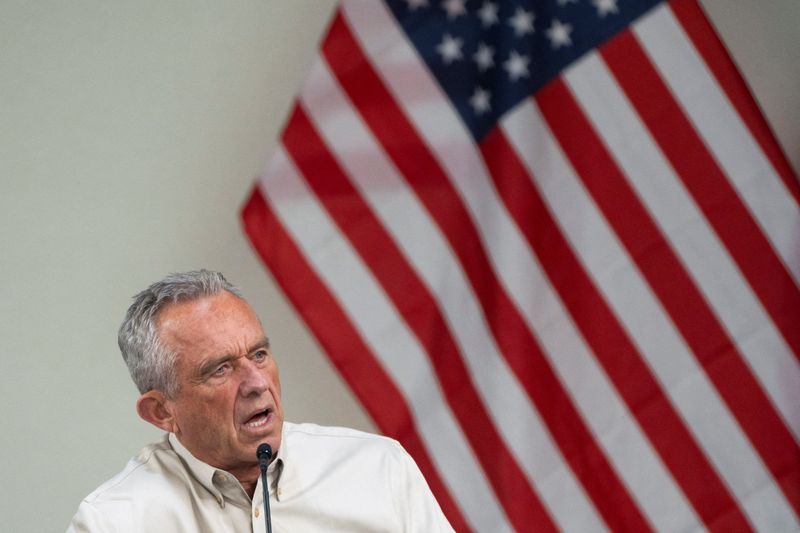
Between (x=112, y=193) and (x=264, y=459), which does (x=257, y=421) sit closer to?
(x=264, y=459)

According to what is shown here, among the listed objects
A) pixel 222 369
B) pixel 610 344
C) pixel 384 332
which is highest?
pixel 222 369

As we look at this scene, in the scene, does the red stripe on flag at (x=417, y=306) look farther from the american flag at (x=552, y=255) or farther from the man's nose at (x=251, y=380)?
the man's nose at (x=251, y=380)

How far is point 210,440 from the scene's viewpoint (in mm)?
1618

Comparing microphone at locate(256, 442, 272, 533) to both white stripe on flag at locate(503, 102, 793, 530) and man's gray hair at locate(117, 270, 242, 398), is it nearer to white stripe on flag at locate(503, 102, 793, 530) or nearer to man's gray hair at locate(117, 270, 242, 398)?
man's gray hair at locate(117, 270, 242, 398)

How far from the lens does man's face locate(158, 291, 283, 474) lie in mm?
1598

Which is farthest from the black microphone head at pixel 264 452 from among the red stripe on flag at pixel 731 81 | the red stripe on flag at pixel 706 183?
the red stripe on flag at pixel 731 81

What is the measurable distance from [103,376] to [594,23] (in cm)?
151

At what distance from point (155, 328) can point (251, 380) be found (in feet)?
0.59

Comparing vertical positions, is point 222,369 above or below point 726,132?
above

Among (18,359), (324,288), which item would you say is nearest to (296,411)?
(324,288)

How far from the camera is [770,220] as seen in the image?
2.33 metres

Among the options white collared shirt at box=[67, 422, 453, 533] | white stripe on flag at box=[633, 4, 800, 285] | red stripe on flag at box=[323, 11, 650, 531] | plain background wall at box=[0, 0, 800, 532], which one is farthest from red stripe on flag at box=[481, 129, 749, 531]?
white collared shirt at box=[67, 422, 453, 533]

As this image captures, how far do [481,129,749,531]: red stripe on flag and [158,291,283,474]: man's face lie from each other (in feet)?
3.26

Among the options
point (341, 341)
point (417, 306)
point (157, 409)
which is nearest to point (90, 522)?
point (157, 409)
